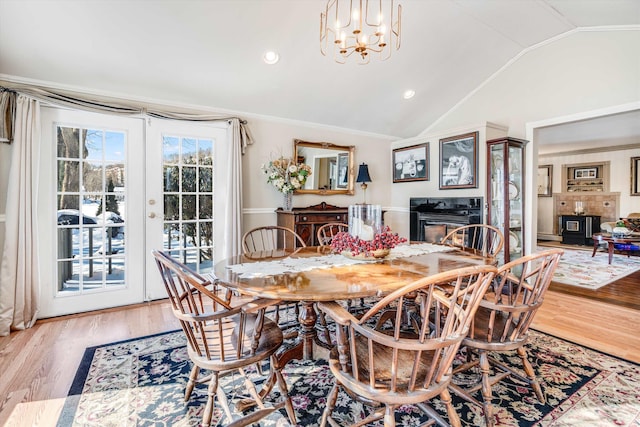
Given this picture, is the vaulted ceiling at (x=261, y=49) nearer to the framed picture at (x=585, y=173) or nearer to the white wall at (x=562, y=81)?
the white wall at (x=562, y=81)

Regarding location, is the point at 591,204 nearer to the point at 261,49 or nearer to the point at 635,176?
the point at 635,176

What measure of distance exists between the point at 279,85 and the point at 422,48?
5.52ft

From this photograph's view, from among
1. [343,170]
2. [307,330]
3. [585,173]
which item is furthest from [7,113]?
[585,173]

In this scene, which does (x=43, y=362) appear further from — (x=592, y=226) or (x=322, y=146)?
(x=592, y=226)

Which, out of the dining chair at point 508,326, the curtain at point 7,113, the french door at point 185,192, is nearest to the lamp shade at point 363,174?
the french door at point 185,192

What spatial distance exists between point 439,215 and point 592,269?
9.64 ft

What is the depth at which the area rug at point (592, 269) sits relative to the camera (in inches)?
176

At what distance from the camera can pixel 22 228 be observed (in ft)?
9.24

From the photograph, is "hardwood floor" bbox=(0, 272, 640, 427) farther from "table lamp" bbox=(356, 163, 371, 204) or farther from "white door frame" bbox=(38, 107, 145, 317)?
"table lamp" bbox=(356, 163, 371, 204)

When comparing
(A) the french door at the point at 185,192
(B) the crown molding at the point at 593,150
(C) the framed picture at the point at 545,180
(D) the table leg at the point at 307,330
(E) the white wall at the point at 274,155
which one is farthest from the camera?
(C) the framed picture at the point at 545,180

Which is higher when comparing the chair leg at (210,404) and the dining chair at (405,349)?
the dining chair at (405,349)

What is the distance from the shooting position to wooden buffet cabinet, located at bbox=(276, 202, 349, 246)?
13.2 feet

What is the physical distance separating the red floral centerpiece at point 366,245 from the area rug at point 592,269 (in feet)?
12.1

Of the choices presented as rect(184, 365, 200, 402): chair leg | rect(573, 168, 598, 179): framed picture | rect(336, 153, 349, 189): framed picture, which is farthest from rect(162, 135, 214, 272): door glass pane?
rect(573, 168, 598, 179): framed picture
